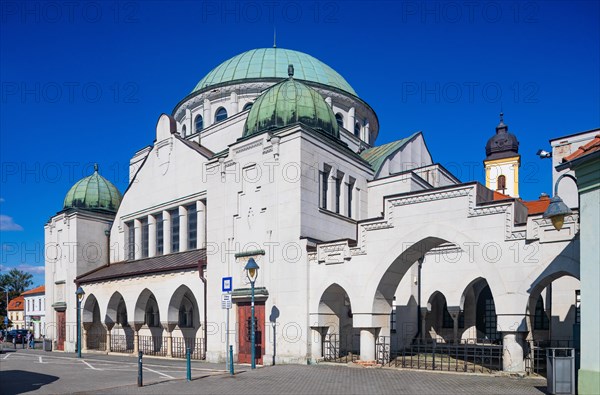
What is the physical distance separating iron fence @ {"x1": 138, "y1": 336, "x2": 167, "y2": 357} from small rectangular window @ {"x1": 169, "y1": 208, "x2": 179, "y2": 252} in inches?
181

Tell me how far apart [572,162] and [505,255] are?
491 cm

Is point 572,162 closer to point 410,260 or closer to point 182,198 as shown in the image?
point 410,260

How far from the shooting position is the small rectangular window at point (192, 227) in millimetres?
26516

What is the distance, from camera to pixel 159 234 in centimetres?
2906

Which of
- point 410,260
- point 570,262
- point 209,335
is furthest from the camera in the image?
point 209,335

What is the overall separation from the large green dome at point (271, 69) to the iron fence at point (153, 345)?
1510 centimetres

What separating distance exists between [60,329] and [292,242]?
69.9 ft

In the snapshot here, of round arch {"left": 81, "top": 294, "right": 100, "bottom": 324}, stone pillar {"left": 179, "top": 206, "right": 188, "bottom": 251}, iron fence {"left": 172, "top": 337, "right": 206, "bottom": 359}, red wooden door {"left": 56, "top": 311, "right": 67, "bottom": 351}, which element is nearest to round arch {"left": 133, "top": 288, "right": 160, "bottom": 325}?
iron fence {"left": 172, "top": 337, "right": 206, "bottom": 359}

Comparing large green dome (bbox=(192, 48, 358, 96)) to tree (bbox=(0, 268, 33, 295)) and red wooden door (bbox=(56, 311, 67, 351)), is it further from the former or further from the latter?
tree (bbox=(0, 268, 33, 295))

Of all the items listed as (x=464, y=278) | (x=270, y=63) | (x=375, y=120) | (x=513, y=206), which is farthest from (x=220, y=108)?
(x=513, y=206)

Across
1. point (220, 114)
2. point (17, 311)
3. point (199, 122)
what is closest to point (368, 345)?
point (220, 114)

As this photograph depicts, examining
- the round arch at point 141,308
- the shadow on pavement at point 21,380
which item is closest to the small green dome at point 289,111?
the round arch at point 141,308

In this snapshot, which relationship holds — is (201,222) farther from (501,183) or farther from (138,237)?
(501,183)

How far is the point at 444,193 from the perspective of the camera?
1744 cm
